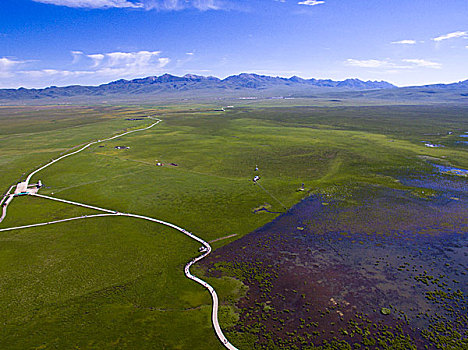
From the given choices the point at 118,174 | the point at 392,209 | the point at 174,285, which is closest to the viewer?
the point at 174,285

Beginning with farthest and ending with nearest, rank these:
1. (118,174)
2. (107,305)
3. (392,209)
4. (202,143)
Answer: (202,143) < (118,174) < (392,209) < (107,305)

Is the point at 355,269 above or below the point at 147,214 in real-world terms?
→ below

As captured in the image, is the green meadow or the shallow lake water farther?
the green meadow

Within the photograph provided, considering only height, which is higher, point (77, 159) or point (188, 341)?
point (77, 159)

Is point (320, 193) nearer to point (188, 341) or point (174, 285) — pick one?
point (174, 285)

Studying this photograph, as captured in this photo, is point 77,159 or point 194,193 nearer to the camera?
point 194,193

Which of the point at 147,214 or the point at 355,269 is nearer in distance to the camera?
the point at 355,269

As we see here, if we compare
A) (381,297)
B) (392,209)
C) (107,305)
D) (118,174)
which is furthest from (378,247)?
(118,174)

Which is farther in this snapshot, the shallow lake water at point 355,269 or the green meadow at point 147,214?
the green meadow at point 147,214
